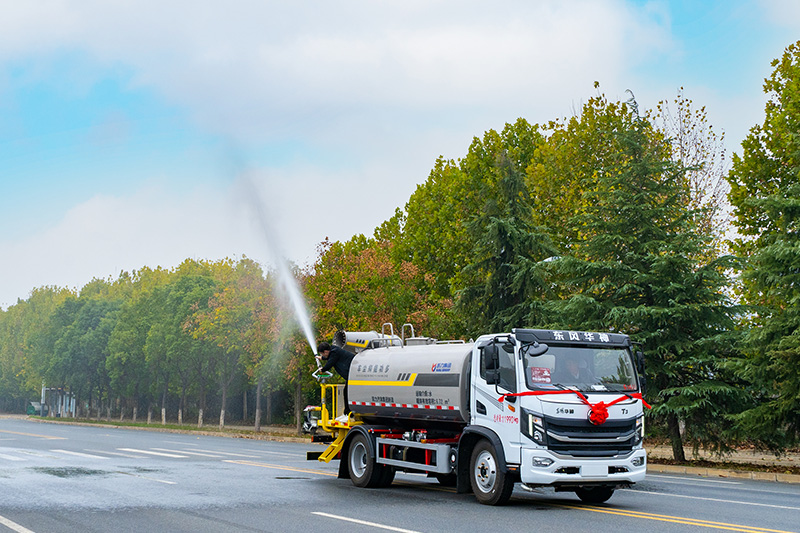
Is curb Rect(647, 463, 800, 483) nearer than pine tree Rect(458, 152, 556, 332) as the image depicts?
Yes

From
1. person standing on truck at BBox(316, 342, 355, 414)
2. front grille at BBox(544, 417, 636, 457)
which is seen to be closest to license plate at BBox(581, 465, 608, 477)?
front grille at BBox(544, 417, 636, 457)

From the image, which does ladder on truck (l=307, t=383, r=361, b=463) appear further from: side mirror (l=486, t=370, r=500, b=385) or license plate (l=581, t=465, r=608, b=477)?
license plate (l=581, t=465, r=608, b=477)

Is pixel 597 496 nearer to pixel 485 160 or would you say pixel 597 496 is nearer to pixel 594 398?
pixel 594 398

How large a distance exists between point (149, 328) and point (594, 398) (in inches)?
2750

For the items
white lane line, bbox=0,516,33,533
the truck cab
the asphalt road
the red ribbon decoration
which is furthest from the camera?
the red ribbon decoration

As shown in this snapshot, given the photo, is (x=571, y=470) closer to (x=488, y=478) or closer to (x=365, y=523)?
(x=488, y=478)

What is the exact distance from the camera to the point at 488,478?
1316cm

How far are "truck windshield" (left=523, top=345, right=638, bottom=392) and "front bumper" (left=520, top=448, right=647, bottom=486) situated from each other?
3.35ft

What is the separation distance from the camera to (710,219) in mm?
36188

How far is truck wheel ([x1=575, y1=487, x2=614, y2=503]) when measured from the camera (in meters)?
14.0

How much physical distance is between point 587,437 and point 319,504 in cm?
431

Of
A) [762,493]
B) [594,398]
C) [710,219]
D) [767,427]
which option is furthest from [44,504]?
[710,219]

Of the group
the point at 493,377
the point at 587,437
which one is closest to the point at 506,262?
the point at 493,377

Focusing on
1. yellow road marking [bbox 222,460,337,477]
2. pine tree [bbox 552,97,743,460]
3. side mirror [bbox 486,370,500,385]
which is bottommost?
yellow road marking [bbox 222,460,337,477]
